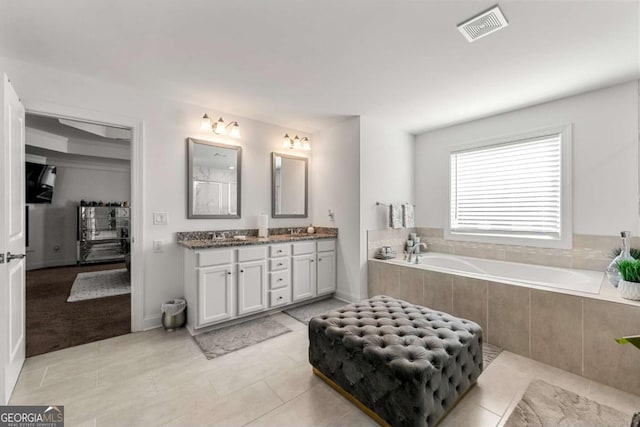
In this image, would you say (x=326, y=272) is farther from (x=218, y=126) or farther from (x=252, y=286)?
(x=218, y=126)

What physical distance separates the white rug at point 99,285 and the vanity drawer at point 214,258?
2.39 metres

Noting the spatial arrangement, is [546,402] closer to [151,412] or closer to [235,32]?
[151,412]

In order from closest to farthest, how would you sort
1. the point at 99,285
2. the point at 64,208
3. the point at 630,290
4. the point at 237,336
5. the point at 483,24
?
the point at 483,24
the point at 630,290
the point at 237,336
the point at 99,285
the point at 64,208

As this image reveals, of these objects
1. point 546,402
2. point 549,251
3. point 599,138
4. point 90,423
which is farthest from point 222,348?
point 599,138

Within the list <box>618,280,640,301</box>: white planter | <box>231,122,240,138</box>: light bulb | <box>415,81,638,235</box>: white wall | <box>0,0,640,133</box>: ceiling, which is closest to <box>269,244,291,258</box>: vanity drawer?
<box>231,122,240,138</box>: light bulb

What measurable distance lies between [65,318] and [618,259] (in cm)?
557

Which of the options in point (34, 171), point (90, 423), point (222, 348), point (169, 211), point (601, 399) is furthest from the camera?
point (34, 171)

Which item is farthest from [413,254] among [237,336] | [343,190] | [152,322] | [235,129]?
[152,322]

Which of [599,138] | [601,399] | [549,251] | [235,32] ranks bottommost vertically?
[601,399]

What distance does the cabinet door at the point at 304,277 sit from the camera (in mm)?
3385

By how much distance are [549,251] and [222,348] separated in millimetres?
3595

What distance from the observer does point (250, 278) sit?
9.75 feet

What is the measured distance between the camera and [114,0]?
1596 mm

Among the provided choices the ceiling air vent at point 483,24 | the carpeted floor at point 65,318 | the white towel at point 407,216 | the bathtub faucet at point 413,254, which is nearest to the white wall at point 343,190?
the bathtub faucet at point 413,254
